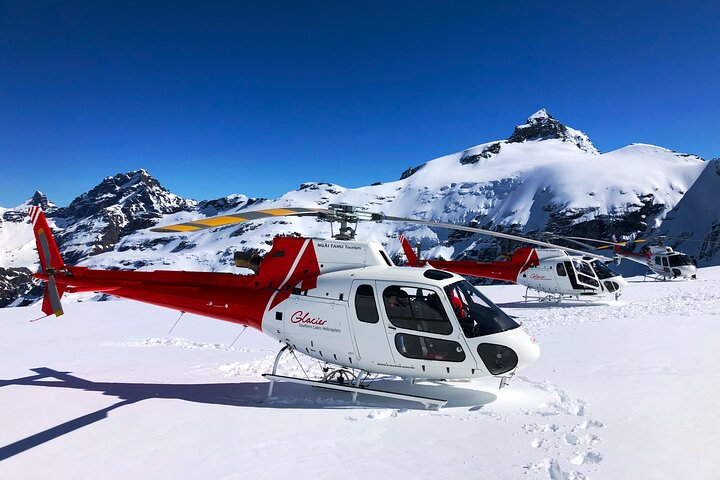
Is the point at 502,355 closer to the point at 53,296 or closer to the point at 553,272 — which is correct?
the point at 53,296

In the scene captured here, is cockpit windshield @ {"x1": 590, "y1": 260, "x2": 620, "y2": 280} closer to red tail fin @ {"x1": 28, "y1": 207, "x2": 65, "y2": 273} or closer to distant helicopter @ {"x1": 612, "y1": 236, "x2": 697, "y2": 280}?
distant helicopter @ {"x1": 612, "y1": 236, "x2": 697, "y2": 280}

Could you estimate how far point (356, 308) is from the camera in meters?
6.27

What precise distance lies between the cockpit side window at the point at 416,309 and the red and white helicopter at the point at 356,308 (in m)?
0.01

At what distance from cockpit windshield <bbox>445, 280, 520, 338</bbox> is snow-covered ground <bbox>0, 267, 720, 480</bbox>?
106 centimetres

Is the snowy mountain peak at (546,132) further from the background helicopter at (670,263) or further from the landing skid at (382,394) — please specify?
the landing skid at (382,394)

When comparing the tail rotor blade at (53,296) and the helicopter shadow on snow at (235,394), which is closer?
the helicopter shadow on snow at (235,394)

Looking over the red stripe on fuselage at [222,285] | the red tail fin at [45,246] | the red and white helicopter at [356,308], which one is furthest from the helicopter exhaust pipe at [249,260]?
the red tail fin at [45,246]

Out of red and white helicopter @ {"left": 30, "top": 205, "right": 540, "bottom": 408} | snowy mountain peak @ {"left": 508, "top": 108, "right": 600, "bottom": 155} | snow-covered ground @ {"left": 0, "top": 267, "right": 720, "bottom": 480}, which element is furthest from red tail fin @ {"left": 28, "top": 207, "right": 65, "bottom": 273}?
snowy mountain peak @ {"left": 508, "top": 108, "right": 600, "bottom": 155}

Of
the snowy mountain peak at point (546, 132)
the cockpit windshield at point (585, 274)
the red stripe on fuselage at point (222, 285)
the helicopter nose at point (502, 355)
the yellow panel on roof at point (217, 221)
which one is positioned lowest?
the helicopter nose at point (502, 355)

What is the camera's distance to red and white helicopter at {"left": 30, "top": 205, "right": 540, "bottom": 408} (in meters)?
5.81

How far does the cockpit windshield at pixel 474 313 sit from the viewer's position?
19.0 feet

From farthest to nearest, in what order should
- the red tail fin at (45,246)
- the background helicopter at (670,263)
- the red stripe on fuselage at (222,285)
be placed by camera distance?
the background helicopter at (670,263) < the red tail fin at (45,246) < the red stripe on fuselage at (222,285)

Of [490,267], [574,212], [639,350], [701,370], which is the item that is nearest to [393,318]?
A: [701,370]

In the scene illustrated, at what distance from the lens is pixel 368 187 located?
182500 mm
